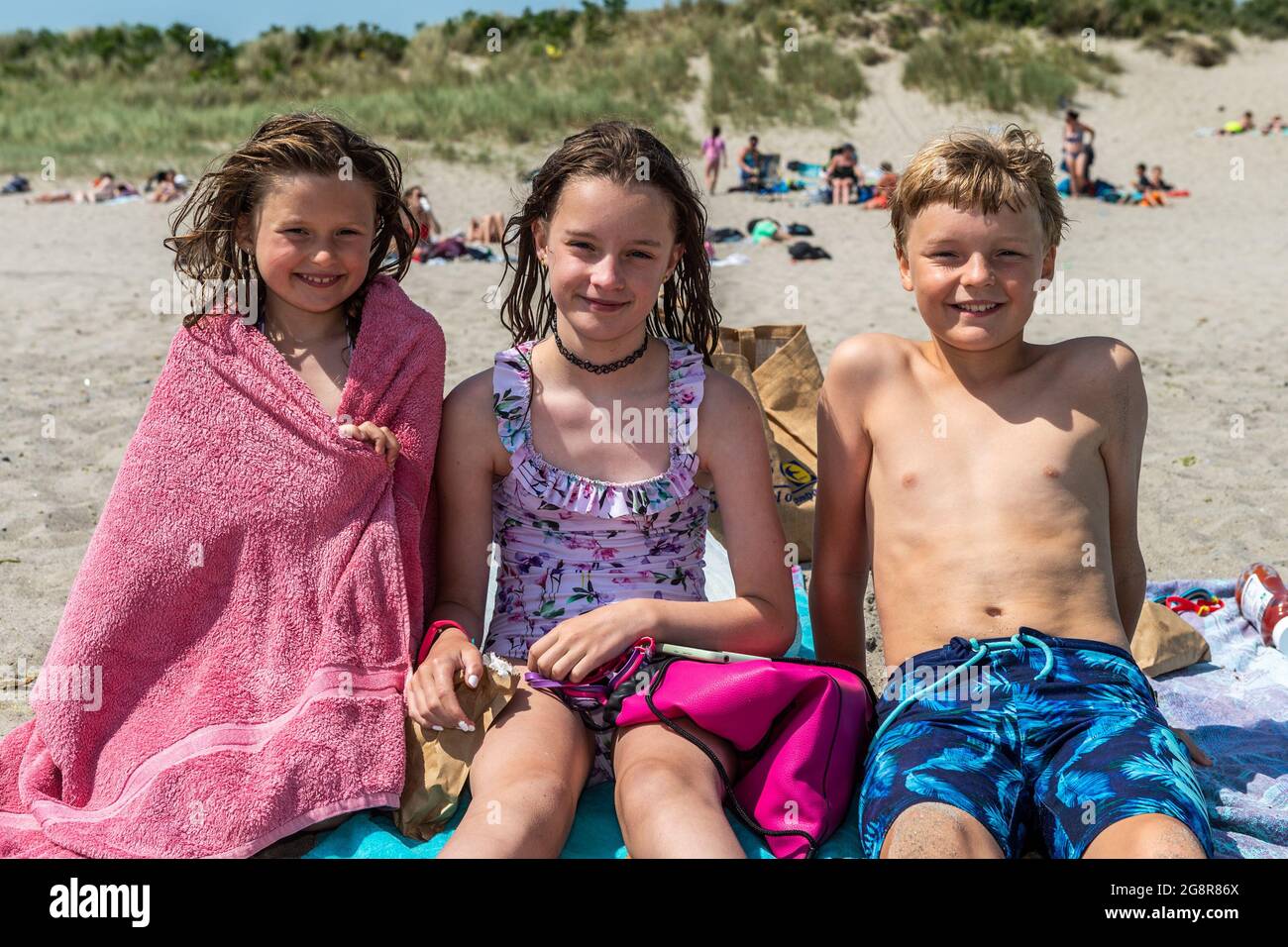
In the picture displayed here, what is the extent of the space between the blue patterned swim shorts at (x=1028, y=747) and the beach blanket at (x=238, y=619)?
1110 millimetres

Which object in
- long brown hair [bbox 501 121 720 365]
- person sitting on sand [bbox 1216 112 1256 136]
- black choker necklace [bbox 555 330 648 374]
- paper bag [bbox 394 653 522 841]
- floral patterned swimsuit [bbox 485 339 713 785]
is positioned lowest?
paper bag [bbox 394 653 522 841]

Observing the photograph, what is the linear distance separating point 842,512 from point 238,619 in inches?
58.9

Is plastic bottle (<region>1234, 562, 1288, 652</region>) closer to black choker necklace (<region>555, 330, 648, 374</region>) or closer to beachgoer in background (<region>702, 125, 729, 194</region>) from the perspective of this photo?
black choker necklace (<region>555, 330, 648, 374</region>)

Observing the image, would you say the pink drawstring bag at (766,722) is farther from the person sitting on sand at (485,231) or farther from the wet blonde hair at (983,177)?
the person sitting on sand at (485,231)

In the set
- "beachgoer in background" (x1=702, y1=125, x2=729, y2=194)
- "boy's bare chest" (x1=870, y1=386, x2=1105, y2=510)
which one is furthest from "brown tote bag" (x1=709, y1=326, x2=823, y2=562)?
"beachgoer in background" (x1=702, y1=125, x2=729, y2=194)

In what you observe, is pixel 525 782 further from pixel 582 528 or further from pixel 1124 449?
pixel 1124 449

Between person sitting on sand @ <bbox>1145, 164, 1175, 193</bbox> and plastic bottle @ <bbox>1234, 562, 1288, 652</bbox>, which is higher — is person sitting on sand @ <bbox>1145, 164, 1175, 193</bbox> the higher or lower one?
the higher one

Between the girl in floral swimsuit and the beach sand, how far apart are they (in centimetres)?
108

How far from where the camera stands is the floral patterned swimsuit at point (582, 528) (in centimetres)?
278

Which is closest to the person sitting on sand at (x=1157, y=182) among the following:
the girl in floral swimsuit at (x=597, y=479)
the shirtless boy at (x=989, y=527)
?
the shirtless boy at (x=989, y=527)

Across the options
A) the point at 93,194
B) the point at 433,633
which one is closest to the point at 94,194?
the point at 93,194

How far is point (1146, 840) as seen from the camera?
2.04 metres

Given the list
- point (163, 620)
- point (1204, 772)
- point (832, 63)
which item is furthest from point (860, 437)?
point (832, 63)

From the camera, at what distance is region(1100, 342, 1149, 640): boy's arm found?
2.78 m
